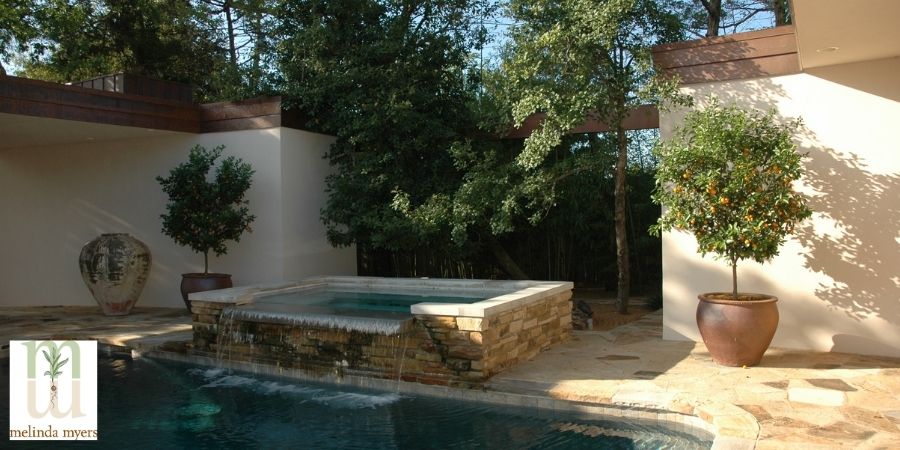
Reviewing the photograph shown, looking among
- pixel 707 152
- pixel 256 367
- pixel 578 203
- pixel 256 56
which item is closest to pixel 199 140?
pixel 256 56

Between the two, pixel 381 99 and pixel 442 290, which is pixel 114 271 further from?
pixel 442 290

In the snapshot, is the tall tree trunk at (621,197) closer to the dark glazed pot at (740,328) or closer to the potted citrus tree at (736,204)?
the potted citrus tree at (736,204)

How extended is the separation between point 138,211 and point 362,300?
4.65 m

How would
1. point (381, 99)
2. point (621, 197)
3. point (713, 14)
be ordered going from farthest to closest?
point (713, 14), point (381, 99), point (621, 197)

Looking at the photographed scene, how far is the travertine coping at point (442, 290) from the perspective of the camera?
498 cm

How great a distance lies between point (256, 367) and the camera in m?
5.73

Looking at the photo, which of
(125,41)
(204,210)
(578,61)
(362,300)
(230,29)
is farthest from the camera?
(230,29)

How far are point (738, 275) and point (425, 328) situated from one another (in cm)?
291

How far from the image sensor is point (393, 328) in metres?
5.02

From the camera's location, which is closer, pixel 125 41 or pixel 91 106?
pixel 91 106

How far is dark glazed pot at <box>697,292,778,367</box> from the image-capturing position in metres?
5.02

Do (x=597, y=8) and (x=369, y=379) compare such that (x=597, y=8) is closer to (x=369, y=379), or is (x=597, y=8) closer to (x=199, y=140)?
(x=369, y=379)

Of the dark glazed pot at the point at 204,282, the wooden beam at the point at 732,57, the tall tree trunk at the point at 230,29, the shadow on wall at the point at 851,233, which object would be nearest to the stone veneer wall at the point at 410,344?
the dark glazed pot at the point at 204,282

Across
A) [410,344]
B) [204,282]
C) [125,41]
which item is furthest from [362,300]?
[125,41]
